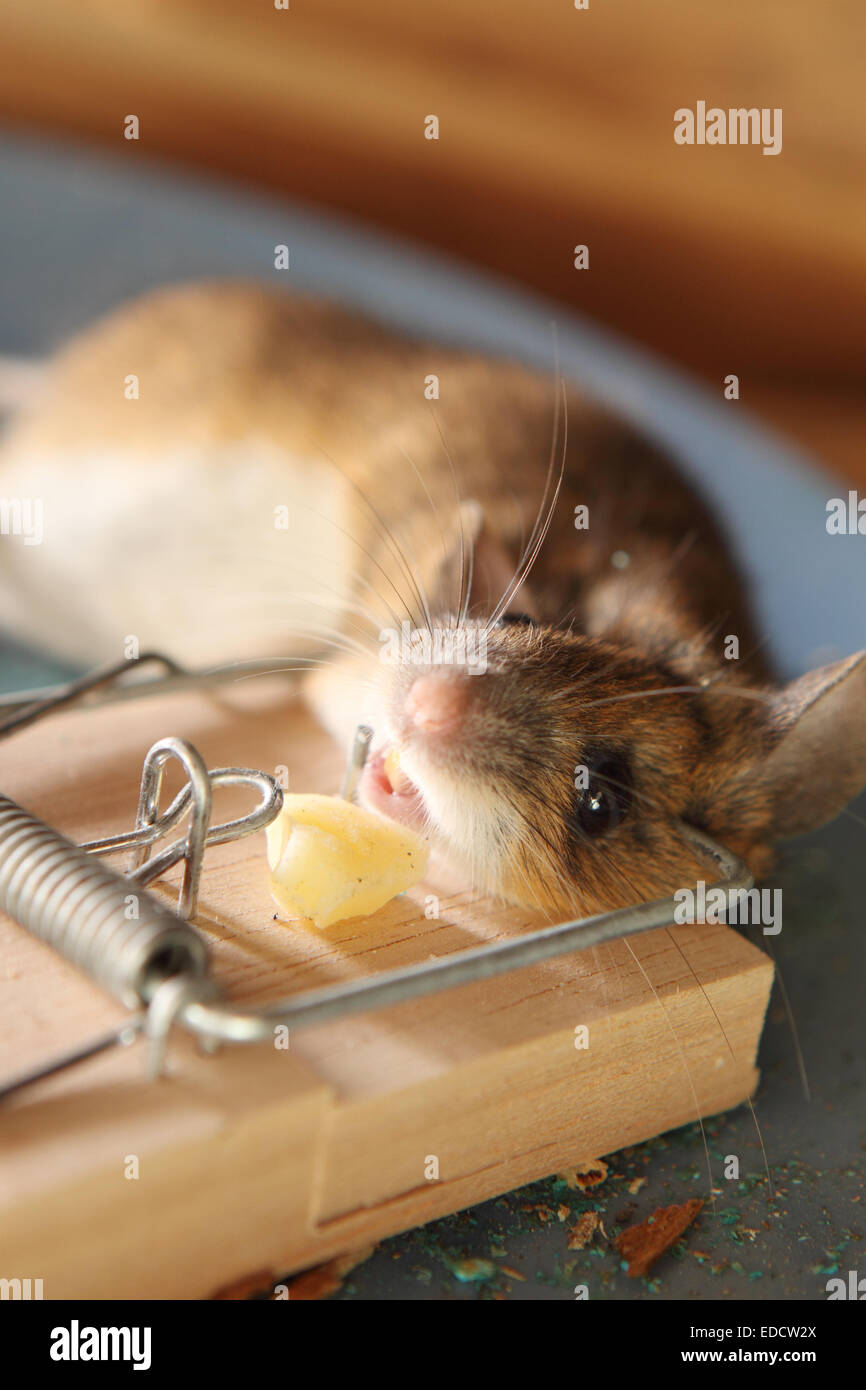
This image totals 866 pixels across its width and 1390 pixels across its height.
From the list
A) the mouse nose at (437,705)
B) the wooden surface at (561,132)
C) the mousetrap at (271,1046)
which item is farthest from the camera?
the wooden surface at (561,132)

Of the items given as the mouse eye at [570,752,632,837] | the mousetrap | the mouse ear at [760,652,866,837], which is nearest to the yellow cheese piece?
the mousetrap

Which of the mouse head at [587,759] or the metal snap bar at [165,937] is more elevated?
the mouse head at [587,759]

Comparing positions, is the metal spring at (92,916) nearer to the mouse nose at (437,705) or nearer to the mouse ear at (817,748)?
the mouse nose at (437,705)

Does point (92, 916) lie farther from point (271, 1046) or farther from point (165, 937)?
point (271, 1046)

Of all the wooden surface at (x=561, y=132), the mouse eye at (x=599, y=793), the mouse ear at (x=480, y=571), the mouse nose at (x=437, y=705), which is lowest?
the mouse eye at (x=599, y=793)

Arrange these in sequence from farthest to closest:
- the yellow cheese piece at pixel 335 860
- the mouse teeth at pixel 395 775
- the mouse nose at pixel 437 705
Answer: the mouse teeth at pixel 395 775 < the mouse nose at pixel 437 705 < the yellow cheese piece at pixel 335 860

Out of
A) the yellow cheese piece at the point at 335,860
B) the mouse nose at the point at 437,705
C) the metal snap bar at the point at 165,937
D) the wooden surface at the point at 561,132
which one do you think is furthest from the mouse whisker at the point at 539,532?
the wooden surface at the point at 561,132
